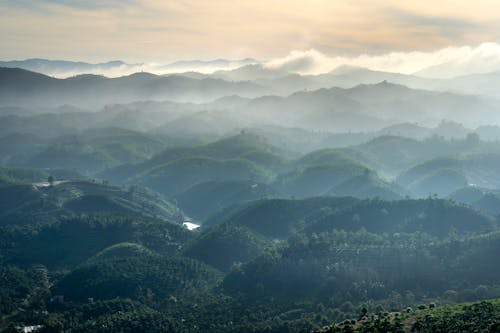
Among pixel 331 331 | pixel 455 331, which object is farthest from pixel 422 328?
pixel 331 331

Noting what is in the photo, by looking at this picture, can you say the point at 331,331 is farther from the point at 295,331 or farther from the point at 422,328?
the point at 295,331

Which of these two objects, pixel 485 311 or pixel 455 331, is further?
pixel 485 311

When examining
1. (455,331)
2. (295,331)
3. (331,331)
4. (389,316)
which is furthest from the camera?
(295,331)

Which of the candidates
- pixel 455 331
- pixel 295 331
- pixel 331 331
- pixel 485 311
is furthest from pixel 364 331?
pixel 295 331

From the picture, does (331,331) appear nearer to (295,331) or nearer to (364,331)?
(364,331)

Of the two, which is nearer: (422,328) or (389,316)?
(422,328)

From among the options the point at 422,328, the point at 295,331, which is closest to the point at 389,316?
the point at 422,328

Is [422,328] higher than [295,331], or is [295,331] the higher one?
[422,328]

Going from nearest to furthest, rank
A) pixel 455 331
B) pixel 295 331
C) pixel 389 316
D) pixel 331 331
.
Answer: pixel 455 331
pixel 331 331
pixel 389 316
pixel 295 331
